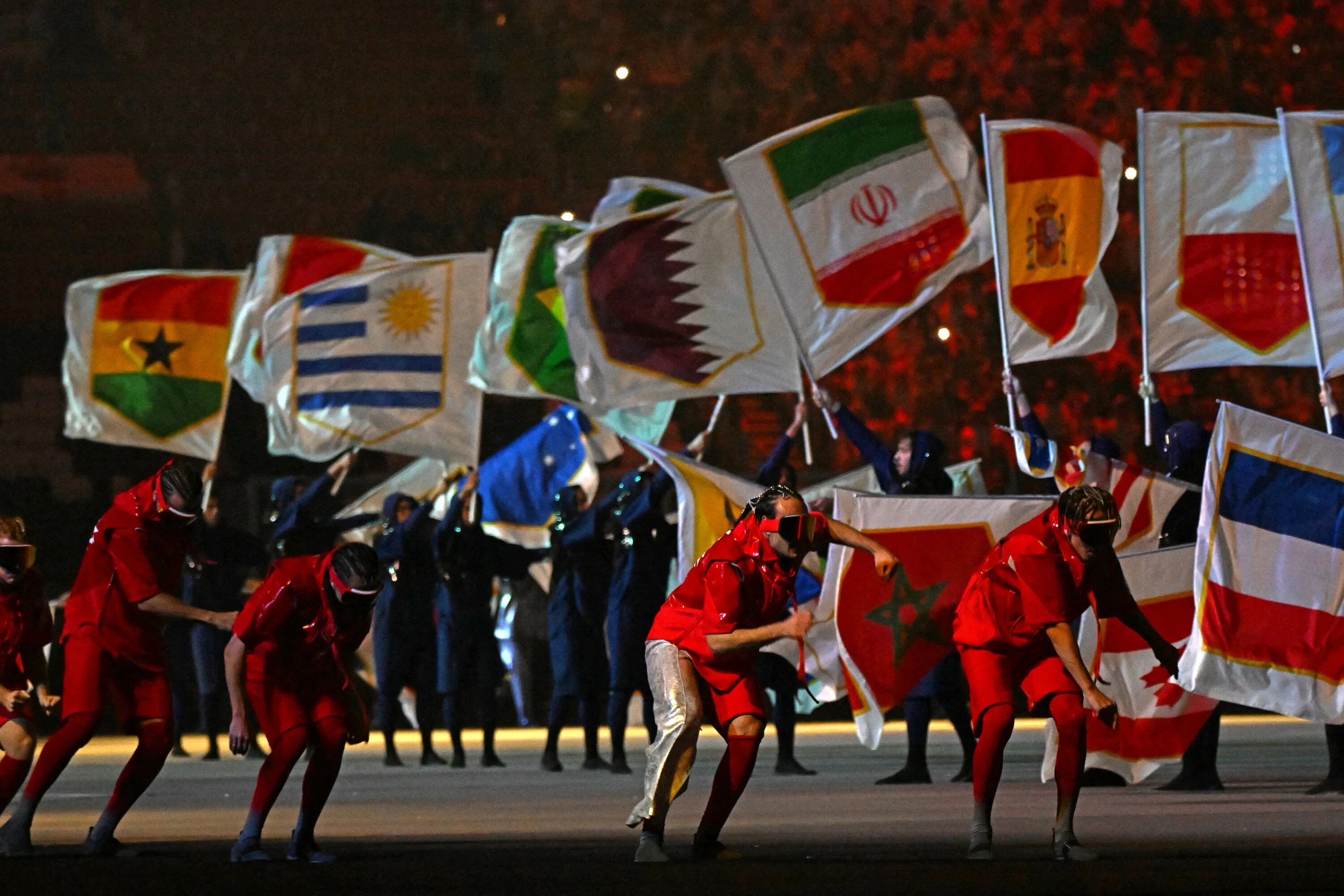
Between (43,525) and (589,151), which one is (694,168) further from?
(43,525)

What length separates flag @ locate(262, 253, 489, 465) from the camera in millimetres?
15484

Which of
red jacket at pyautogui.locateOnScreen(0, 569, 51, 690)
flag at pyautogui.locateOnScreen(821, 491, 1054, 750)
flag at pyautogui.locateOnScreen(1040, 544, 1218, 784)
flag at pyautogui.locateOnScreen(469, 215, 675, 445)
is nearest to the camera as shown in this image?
red jacket at pyautogui.locateOnScreen(0, 569, 51, 690)

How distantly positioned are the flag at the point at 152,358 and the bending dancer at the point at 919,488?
19.8 ft

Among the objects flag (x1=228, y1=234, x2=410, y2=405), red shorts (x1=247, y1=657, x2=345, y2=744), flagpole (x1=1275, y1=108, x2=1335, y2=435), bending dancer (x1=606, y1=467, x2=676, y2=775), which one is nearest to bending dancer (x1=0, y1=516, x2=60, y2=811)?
red shorts (x1=247, y1=657, x2=345, y2=744)

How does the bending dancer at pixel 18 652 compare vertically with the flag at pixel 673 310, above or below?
below

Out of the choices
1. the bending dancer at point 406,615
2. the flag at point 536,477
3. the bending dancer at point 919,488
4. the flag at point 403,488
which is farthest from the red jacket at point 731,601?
the flag at point 403,488

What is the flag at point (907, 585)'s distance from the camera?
1159 centimetres

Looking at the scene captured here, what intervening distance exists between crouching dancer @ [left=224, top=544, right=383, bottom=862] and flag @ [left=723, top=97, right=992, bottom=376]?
5104 millimetres

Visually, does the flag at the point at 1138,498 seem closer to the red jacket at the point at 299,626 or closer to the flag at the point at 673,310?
the flag at the point at 673,310

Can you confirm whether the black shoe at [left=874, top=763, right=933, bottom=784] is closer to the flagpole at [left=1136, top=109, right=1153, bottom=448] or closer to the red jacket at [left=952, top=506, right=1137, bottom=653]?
the flagpole at [left=1136, top=109, right=1153, bottom=448]

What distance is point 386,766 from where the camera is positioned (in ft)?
50.2

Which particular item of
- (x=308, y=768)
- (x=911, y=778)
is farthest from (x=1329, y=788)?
(x=308, y=768)

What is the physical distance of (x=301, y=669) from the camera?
8.56 meters

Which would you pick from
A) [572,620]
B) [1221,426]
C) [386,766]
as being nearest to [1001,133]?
[1221,426]
